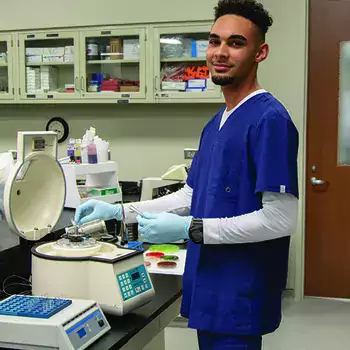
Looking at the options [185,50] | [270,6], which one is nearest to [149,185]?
[185,50]

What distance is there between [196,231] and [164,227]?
11 cm

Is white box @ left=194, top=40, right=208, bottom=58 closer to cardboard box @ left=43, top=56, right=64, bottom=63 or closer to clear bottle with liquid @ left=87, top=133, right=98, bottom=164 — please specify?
cardboard box @ left=43, top=56, right=64, bottom=63

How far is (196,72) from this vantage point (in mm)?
3844

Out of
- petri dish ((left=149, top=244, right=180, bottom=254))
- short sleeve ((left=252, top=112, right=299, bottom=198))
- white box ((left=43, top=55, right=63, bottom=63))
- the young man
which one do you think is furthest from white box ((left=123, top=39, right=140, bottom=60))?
short sleeve ((left=252, top=112, right=299, bottom=198))

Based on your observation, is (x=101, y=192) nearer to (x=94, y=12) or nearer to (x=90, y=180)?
(x=90, y=180)

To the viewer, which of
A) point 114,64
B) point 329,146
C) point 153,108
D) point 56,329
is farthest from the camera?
point 153,108

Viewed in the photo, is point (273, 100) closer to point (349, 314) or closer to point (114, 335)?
point (114, 335)

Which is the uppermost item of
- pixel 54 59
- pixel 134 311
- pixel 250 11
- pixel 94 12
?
pixel 94 12

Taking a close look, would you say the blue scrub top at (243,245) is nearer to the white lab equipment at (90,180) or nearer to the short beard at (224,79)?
the short beard at (224,79)

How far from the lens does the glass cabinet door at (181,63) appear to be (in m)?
3.81

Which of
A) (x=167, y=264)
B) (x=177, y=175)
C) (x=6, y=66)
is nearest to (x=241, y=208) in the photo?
(x=167, y=264)

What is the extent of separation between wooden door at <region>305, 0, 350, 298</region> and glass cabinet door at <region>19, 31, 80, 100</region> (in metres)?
1.84

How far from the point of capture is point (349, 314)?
3539 millimetres

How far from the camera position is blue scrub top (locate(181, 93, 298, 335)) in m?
1.34
